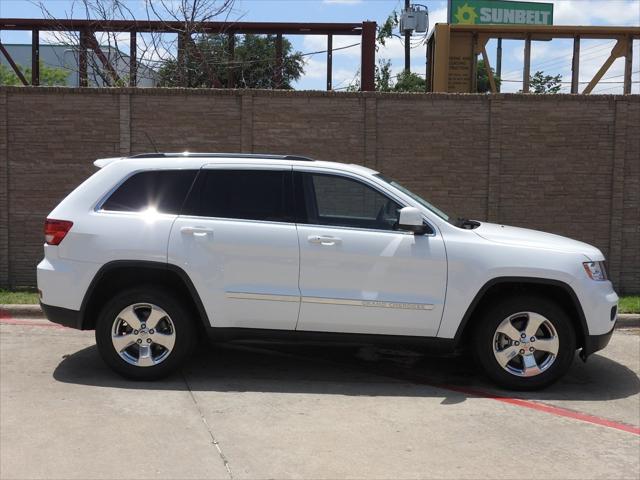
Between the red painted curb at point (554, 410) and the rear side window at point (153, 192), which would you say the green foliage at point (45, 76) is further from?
the red painted curb at point (554, 410)

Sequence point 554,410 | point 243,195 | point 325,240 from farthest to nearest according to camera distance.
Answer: point 243,195
point 325,240
point 554,410

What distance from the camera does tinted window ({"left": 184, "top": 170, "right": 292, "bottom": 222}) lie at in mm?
6199

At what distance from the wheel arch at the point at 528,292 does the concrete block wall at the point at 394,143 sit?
4.25 metres

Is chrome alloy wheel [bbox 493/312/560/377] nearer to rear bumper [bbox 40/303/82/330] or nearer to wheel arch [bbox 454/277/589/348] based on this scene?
wheel arch [bbox 454/277/589/348]

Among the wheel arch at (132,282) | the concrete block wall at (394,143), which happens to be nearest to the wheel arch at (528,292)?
the wheel arch at (132,282)

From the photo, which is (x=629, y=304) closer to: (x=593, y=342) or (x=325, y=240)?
(x=593, y=342)

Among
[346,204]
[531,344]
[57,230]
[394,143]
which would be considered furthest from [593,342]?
[394,143]

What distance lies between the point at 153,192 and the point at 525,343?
11.3 ft

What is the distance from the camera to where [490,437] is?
5.08 metres

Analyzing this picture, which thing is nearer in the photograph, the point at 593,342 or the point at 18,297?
the point at 593,342

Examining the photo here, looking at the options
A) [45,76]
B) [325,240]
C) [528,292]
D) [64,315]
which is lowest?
[64,315]

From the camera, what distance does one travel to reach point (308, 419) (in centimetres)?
537

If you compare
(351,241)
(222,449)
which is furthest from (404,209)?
(222,449)

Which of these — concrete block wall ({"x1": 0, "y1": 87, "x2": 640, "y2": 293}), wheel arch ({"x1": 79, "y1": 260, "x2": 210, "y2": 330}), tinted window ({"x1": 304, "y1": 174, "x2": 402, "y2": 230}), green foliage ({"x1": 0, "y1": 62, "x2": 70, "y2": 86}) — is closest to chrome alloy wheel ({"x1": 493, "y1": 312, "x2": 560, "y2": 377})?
tinted window ({"x1": 304, "y1": 174, "x2": 402, "y2": 230})
